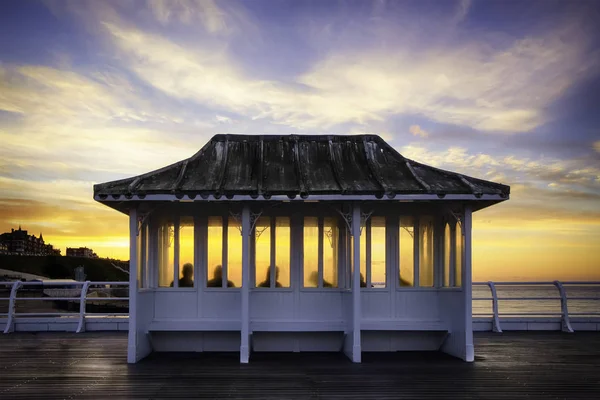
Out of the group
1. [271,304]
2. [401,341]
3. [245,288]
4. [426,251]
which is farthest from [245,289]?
[426,251]

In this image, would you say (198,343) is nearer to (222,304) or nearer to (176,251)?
(222,304)

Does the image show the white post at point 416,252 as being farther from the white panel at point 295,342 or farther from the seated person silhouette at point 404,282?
the white panel at point 295,342

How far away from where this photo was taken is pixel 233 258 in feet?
39.0

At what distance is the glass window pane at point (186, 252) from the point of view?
466 inches

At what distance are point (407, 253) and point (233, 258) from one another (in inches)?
137

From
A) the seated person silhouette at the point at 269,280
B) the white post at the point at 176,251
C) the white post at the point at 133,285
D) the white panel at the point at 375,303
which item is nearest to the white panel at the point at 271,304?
the seated person silhouette at the point at 269,280

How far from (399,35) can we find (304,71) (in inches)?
110

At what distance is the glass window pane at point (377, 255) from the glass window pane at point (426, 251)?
768 millimetres

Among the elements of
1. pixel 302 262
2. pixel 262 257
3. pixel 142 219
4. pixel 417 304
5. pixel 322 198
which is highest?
pixel 322 198

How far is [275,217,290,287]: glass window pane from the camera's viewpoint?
467 inches

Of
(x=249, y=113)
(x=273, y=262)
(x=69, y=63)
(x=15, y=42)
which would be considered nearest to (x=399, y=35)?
(x=249, y=113)

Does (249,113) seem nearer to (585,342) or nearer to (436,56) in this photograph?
(436,56)

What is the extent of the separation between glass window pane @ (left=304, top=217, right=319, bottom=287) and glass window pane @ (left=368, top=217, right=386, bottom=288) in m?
1.11

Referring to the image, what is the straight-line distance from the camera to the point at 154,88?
697 inches
